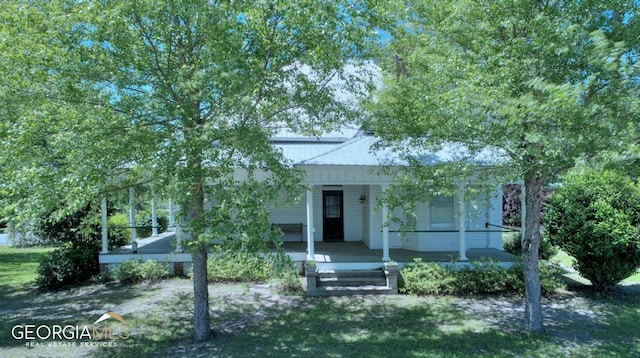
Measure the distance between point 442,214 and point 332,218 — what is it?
14.2 feet

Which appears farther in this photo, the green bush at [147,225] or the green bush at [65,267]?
the green bush at [147,225]

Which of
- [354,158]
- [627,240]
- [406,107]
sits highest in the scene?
[406,107]

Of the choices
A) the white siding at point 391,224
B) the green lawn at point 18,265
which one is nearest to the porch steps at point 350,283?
the white siding at point 391,224

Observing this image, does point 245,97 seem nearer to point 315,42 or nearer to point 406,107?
point 315,42

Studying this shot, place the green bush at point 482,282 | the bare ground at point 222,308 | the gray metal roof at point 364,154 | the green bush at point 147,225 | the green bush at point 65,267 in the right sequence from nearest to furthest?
the bare ground at point 222,308 < the gray metal roof at point 364,154 < the green bush at point 482,282 < the green bush at point 65,267 < the green bush at point 147,225

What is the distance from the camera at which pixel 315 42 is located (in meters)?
5.93

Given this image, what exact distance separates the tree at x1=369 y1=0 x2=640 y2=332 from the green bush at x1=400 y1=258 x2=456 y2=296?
245 cm

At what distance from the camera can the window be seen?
12992 millimetres

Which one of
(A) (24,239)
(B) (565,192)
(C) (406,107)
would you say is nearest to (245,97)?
(C) (406,107)

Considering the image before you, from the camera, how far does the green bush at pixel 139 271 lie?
36.7 ft

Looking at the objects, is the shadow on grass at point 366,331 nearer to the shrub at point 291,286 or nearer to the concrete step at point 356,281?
the shrub at point 291,286

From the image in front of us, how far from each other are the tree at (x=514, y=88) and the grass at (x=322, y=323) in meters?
1.03

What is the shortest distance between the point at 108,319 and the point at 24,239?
1650 cm

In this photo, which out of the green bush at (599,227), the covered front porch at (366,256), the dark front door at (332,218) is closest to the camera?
the green bush at (599,227)
